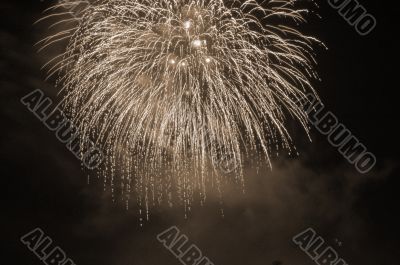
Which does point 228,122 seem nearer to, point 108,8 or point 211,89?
point 211,89

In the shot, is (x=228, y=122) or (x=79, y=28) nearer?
(x=79, y=28)

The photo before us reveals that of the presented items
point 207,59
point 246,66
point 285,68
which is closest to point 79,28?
point 207,59

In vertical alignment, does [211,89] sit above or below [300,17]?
below

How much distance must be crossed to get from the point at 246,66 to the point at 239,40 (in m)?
0.92

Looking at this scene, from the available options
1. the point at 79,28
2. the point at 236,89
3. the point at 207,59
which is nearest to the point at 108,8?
the point at 79,28

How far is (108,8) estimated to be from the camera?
2016cm

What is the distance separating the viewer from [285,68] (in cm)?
2108

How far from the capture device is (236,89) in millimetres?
21219

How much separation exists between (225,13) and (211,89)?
8.43 ft

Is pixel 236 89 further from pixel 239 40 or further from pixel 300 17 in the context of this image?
pixel 300 17

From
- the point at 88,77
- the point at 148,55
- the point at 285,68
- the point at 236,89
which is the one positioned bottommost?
the point at 88,77

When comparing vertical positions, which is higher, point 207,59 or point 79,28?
point 207,59

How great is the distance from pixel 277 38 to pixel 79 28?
6.12 meters

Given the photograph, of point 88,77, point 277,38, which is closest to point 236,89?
point 277,38
